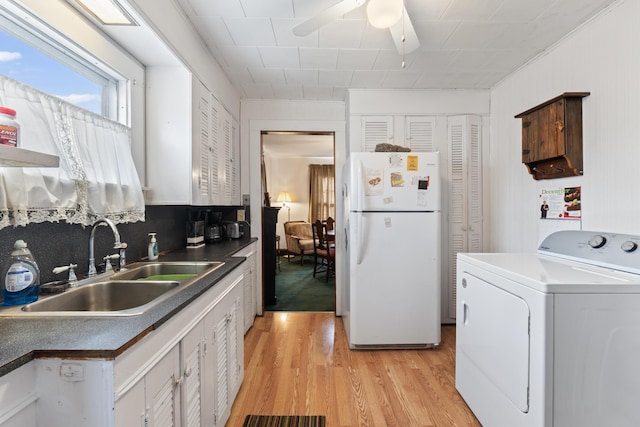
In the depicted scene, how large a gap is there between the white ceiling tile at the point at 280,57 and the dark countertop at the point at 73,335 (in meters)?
1.98

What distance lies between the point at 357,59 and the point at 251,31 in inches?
33.9

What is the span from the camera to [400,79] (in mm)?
2840

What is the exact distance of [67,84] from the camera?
1.46 m

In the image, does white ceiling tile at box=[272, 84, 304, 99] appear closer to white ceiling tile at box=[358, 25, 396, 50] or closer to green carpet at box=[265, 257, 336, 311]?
white ceiling tile at box=[358, 25, 396, 50]

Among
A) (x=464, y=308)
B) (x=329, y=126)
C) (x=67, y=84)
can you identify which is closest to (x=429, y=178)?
(x=464, y=308)

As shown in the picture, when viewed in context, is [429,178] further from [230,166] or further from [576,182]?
A: [230,166]

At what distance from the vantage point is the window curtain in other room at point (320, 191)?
7.21m

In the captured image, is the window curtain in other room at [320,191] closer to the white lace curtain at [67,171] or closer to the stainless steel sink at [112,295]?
the white lace curtain at [67,171]

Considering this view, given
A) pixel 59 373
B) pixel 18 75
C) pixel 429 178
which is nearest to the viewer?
pixel 59 373

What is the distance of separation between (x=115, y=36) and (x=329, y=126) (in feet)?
7.00

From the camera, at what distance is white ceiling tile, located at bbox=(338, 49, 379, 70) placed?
2.32 meters

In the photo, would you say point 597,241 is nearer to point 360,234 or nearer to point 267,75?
point 360,234

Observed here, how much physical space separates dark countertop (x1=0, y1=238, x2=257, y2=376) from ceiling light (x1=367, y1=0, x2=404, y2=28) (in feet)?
5.22

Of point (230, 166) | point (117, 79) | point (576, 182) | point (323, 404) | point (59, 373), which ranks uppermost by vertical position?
point (117, 79)
